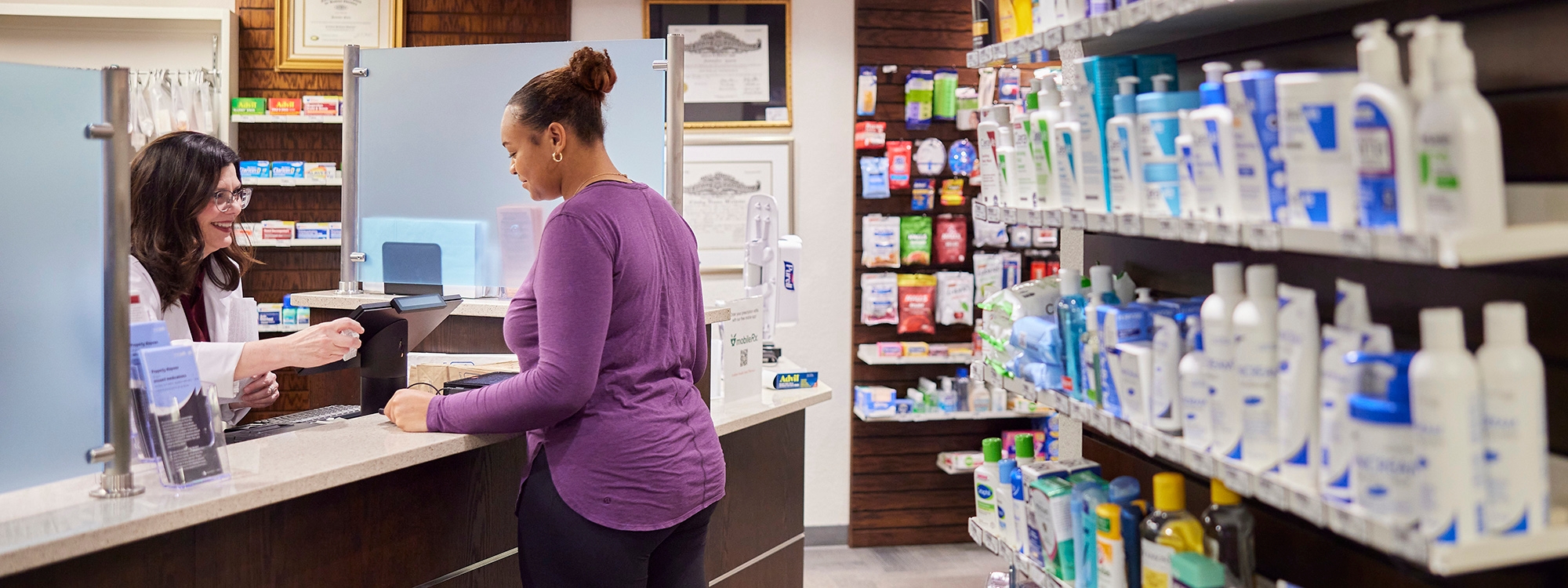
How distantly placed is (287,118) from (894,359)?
3088 millimetres

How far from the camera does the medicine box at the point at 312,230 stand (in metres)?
4.91

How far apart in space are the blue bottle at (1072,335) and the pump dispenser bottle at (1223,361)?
35 cm

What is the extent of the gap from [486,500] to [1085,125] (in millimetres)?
1533

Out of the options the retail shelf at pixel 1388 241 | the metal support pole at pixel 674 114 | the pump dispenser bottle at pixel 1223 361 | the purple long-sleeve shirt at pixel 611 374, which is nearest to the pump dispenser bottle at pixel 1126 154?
the retail shelf at pixel 1388 241

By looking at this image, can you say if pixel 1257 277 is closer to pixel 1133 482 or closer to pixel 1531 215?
pixel 1531 215

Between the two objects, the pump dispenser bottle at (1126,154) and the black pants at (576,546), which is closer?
the pump dispenser bottle at (1126,154)

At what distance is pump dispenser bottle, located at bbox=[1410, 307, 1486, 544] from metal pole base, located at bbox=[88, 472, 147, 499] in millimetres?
1821

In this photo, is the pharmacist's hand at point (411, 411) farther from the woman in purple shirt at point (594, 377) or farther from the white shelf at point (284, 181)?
the white shelf at point (284, 181)

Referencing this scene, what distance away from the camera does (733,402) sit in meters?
3.09

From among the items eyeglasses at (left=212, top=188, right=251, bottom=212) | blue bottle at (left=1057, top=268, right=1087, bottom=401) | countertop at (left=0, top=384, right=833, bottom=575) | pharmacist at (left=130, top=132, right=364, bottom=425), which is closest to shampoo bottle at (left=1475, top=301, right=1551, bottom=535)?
blue bottle at (left=1057, top=268, right=1087, bottom=401)

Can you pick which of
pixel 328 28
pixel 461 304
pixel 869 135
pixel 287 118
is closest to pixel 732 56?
pixel 869 135

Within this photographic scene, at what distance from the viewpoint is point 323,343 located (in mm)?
2217

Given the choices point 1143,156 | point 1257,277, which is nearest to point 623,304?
point 1143,156

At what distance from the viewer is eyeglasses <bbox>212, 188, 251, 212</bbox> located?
2.75 metres
